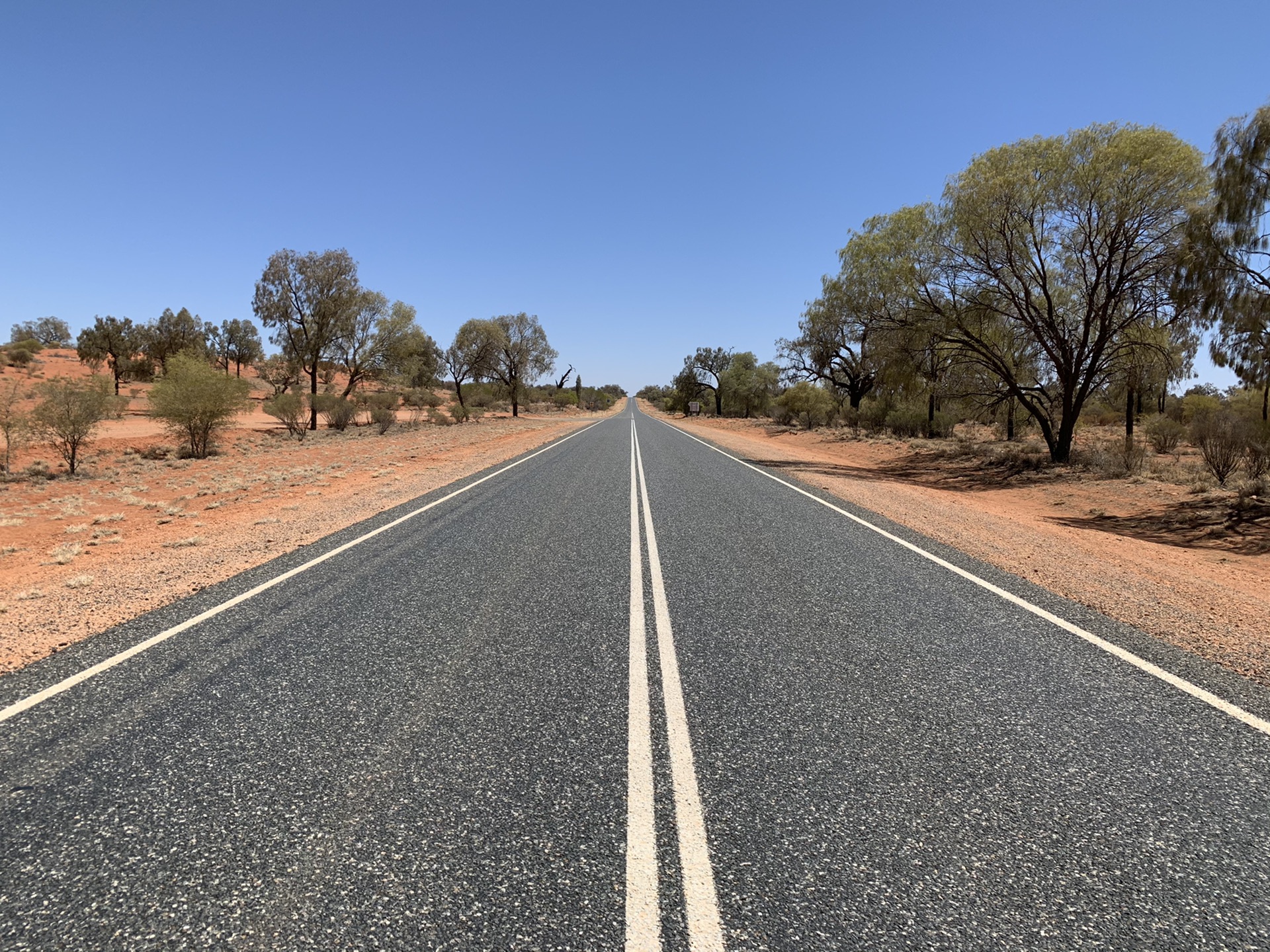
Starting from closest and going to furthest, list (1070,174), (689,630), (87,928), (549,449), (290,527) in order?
(87,928)
(689,630)
(290,527)
(1070,174)
(549,449)

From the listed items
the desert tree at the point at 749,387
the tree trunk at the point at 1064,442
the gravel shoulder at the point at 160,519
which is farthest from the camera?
the desert tree at the point at 749,387

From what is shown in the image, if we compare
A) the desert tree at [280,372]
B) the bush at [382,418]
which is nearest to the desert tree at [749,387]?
the bush at [382,418]

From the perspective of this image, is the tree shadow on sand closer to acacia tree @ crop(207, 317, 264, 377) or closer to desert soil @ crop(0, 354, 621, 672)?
desert soil @ crop(0, 354, 621, 672)

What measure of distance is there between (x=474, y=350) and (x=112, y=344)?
29.6 meters

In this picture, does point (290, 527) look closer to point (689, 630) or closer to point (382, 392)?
point (689, 630)

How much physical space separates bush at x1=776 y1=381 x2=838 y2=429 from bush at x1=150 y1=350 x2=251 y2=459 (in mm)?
35224

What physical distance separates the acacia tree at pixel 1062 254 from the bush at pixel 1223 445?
277cm

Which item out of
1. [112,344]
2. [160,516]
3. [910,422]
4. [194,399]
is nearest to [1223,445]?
[910,422]

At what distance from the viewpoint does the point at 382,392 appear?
42188 mm

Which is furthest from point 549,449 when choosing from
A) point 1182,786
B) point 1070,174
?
point 1182,786

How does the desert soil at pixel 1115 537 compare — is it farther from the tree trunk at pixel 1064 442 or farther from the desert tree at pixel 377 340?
the desert tree at pixel 377 340

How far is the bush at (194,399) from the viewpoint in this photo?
21.7 metres

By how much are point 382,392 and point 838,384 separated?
31.3 metres

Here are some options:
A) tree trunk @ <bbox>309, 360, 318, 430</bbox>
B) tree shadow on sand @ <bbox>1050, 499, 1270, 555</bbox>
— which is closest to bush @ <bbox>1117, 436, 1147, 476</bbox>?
tree shadow on sand @ <bbox>1050, 499, 1270, 555</bbox>
